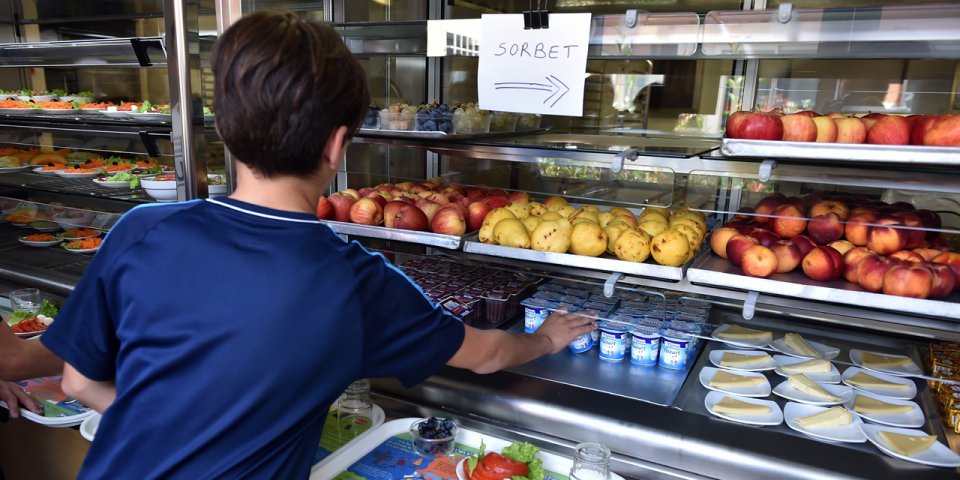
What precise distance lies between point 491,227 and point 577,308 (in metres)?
0.49

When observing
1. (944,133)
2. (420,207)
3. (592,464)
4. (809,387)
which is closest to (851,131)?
(944,133)

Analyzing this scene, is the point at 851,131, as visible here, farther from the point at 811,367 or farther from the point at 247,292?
the point at 247,292

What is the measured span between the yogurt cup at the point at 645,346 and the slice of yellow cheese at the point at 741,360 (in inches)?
9.0

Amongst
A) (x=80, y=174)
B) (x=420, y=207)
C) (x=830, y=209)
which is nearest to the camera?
(x=830, y=209)

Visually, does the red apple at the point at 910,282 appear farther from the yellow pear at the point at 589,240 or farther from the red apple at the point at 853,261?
the yellow pear at the point at 589,240

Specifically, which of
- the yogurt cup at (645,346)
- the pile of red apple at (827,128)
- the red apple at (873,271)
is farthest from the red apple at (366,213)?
the red apple at (873,271)

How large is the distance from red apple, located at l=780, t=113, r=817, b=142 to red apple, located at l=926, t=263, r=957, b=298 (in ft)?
1.40

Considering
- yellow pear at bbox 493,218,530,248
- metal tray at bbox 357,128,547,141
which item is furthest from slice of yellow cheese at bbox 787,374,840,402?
metal tray at bbox 357,128,547,141

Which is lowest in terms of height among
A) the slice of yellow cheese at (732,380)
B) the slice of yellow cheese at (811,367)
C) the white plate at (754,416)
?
the white plate at (754,416)

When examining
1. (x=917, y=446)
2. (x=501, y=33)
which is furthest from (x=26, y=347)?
(x=917, y=446)

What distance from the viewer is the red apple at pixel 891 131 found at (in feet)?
5.13

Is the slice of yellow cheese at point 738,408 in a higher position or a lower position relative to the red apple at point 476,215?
lower

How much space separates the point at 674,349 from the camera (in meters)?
2.10

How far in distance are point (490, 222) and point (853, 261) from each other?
1.06 meters
